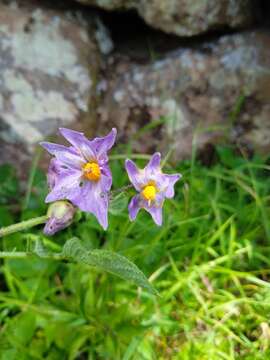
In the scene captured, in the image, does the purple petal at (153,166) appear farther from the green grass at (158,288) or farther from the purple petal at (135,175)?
the green grass at (158,288)

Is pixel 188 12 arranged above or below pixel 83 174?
above

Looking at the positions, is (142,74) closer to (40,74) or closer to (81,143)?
(40,74)

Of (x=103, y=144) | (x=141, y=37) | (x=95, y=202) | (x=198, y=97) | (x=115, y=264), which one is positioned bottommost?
(x=115, y=264)

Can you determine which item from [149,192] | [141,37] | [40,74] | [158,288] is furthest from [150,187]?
[141,37]

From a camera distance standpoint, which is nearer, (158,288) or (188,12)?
(158,288)

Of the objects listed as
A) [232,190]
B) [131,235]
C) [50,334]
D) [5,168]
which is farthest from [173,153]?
[50,334]

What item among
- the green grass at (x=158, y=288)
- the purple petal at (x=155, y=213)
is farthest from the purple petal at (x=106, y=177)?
the green grass at (x=158, y=288)

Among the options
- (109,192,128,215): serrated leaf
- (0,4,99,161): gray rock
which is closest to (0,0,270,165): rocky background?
(0,4,99,161): gray rock
